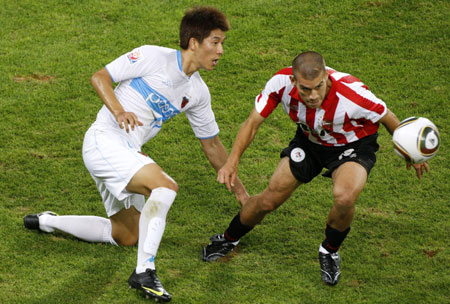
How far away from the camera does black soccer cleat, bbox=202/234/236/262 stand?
19.9 feet

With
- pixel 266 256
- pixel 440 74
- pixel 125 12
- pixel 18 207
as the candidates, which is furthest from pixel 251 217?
pixel 125 12

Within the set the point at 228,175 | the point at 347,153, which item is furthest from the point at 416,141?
the point at 228,175

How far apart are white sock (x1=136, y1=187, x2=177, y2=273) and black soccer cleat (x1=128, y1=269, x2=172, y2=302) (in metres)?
0.05

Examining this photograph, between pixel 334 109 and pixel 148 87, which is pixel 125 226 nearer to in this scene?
pixel 148 87

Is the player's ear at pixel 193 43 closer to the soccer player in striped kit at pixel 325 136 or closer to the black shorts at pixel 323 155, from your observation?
the soccer player in striped kit at pixel 325 136

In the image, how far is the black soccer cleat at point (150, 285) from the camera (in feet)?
17.4

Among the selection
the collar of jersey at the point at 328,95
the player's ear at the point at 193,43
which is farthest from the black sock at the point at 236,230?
the player's ear at the point at 193,43

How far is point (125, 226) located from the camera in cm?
609

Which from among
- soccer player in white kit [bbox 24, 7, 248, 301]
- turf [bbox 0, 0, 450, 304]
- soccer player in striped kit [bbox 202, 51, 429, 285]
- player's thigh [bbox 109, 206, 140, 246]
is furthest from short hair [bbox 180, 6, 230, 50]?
turf [bbox 0, 0, 450, 304]

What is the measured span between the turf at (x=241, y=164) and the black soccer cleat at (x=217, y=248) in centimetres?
8

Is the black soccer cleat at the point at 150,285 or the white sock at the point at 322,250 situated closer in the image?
the black soccer cleat at the point at 150,285

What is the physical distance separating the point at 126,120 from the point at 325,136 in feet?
5.21

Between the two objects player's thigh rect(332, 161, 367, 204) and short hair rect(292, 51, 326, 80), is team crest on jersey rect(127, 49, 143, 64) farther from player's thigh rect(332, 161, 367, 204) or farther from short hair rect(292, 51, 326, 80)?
player's thigh rect(332, 161, 367, 204)

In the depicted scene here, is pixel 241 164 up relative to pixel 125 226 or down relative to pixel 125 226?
up
